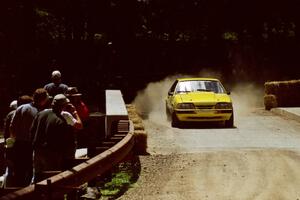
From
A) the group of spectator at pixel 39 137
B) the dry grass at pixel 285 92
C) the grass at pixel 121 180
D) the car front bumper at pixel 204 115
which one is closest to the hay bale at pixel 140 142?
the grass at pixel 121 180

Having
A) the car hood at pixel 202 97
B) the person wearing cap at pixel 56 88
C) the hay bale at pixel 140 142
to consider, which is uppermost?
the person wearing cap at pixel 56 88

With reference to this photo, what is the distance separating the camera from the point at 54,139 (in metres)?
8.18

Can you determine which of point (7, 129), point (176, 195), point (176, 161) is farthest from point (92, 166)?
point (176, 161)

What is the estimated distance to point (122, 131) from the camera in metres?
11.4

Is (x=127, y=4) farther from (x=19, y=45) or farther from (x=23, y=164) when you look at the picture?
(x=23, y=164)

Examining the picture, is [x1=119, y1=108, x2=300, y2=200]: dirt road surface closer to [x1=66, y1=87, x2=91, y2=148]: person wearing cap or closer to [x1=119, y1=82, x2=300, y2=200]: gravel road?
[x1=119, y1=82, x2=300, y2=200]: gravel road

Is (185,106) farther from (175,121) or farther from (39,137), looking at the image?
(39,137)

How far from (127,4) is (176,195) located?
33964 mm

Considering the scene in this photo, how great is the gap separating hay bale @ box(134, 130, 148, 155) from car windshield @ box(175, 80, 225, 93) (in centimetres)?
716

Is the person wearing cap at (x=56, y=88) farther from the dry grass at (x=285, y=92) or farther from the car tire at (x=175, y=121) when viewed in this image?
the dry grass at (x=285, y=92)

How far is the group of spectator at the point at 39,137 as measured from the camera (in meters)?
8.19

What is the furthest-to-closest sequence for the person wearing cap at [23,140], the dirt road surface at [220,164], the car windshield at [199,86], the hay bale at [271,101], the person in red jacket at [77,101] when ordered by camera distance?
the hay bale at [271,101]
the car windshield at [199,86]
the person in red jacket at [77,101]
the dirt road surface at [220,164]
the person wearing cap at [23,140]

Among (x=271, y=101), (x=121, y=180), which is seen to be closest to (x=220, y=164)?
(x=121, y=180)

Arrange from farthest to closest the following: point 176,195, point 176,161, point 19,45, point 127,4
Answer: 1. point 127,4
2. point 19,45
3. point 176,161
4. point 176,195
